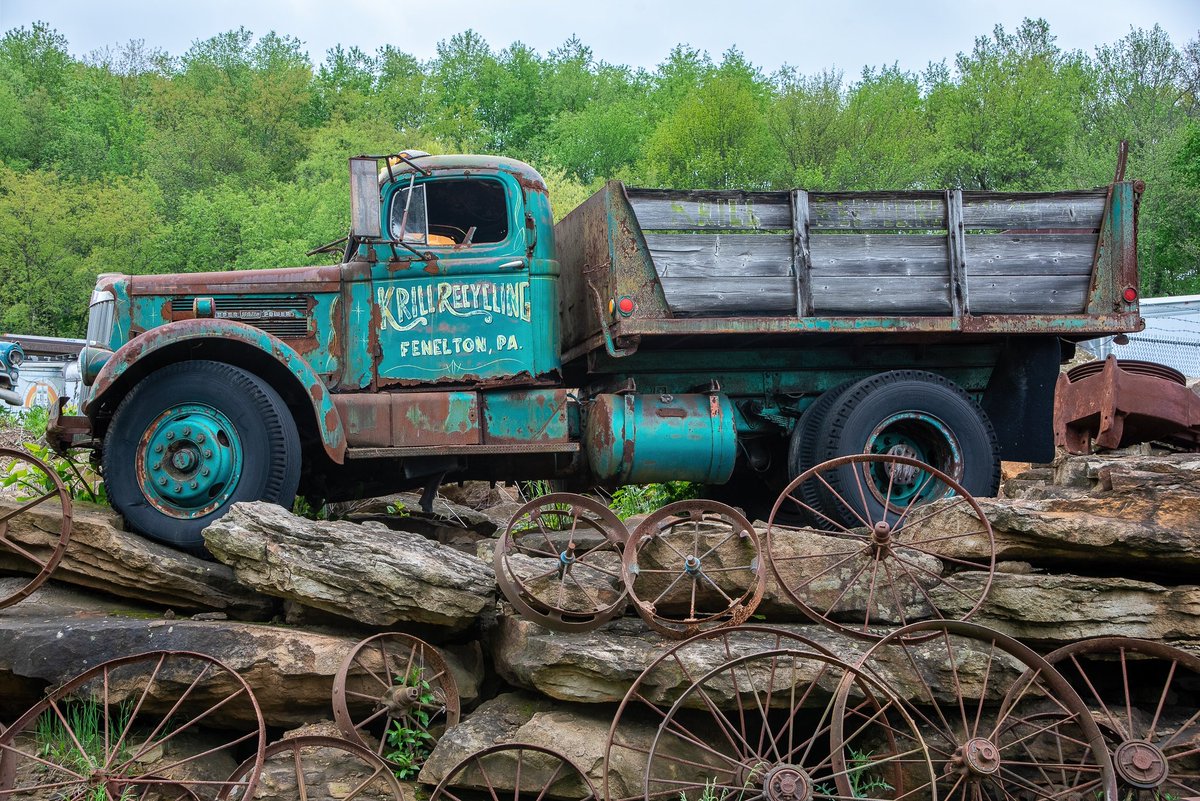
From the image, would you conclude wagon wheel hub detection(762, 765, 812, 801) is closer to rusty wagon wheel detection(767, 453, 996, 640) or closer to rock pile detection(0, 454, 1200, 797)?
rock pile detection(0, 454, 1200, 797)

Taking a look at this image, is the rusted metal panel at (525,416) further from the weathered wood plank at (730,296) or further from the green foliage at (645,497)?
the green foliage at (645,497)

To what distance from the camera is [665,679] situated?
5.57m

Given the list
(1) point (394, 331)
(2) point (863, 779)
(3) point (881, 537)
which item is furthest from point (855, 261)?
(2) point (863, 779)

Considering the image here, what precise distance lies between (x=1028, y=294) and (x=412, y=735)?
4831mm

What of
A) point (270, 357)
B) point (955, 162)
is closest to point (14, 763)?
point (270, 357)

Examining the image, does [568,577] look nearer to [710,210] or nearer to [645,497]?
[710,210]

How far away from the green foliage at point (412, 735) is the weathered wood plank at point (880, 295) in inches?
134

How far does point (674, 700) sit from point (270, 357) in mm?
3196

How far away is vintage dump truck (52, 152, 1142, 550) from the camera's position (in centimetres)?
694

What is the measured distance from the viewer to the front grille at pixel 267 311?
23.0ft

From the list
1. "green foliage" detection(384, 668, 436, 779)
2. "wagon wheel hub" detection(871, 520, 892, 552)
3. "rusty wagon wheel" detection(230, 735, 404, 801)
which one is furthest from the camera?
"wagon wheel hub" detection(871, 520, 892, 552)

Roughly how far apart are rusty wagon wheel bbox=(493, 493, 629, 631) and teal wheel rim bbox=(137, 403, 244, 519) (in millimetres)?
1754

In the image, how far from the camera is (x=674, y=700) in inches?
218

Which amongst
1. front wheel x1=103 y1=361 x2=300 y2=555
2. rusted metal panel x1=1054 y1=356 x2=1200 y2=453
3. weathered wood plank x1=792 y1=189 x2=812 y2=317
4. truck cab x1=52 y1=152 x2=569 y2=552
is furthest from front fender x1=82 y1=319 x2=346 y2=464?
rusted metal panel x1=1054 y1=356 x2=1200 y2=453
